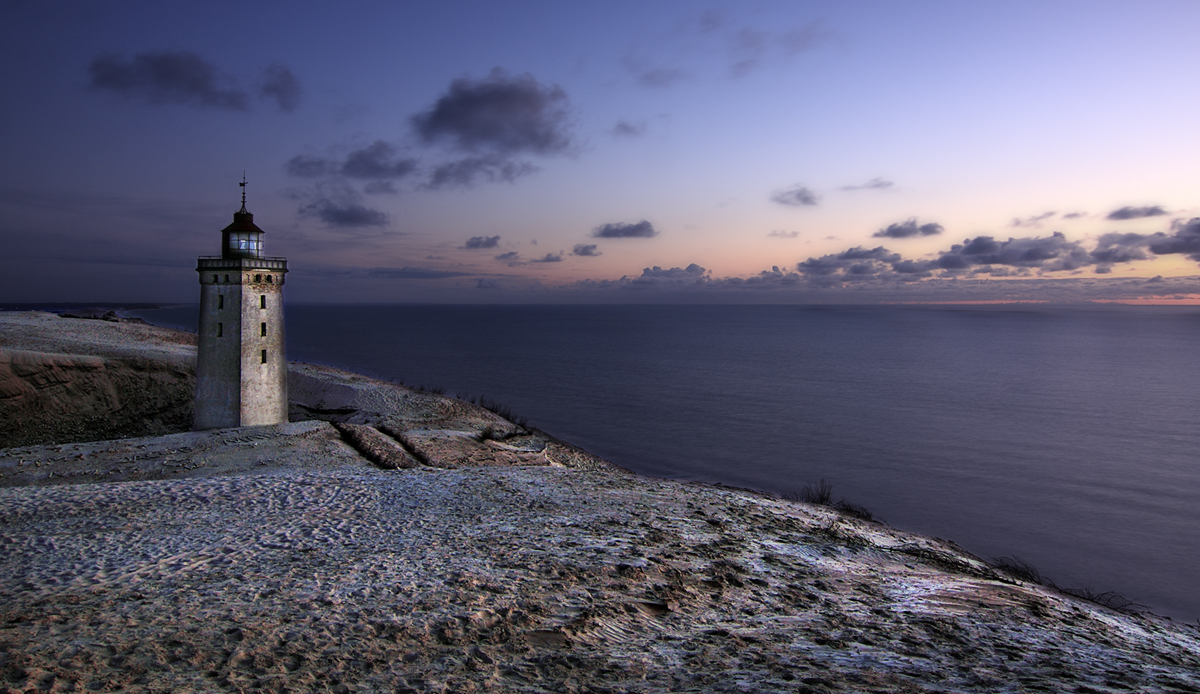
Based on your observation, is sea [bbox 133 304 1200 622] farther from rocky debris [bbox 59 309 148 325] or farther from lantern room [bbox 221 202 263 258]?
lantern room [bbox 221 202 263 258]

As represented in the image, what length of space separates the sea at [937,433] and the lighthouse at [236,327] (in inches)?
670

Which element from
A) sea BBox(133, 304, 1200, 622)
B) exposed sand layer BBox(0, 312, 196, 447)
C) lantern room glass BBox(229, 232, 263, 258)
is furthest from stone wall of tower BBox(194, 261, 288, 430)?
sea BBox(133, 304, 1200, 622)

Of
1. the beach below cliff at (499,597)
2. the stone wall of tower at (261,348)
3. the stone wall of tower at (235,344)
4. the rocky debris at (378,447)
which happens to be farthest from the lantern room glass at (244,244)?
the beach below cliff at (499,597)

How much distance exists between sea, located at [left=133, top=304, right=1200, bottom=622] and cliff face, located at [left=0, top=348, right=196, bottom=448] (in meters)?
20.1

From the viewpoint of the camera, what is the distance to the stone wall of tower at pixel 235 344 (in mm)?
22312

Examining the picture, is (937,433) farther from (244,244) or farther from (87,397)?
(87,397)

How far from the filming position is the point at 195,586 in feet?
28.5

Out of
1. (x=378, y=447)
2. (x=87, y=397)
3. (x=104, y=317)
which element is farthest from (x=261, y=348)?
(x=104, y=317)

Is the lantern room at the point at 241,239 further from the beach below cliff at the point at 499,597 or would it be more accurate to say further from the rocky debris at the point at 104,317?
the rocky debris at the point at 104,317

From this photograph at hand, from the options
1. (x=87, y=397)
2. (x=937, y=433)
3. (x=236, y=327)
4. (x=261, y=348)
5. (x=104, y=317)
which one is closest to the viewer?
(x=236, y=327)

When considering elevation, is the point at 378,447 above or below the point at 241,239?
below

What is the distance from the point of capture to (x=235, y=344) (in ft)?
73.7

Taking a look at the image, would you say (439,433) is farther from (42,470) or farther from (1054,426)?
(1054,426)

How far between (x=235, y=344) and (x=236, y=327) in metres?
0.65
